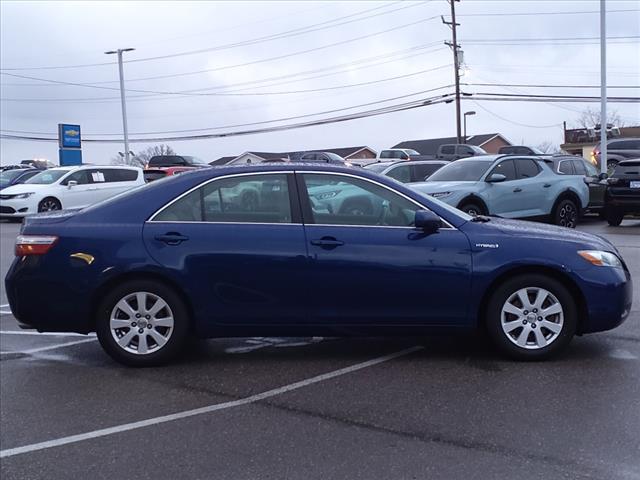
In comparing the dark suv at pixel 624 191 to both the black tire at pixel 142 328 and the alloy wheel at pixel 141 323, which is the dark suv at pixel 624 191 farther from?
the alloy wheel at pixel 141 323

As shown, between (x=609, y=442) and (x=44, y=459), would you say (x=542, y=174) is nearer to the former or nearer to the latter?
(x=609, y=442)

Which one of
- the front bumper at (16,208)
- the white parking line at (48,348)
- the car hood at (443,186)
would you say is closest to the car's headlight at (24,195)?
the front bumper at (16,208)

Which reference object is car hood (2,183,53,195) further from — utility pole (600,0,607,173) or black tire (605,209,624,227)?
utility pole (600,0,607,173)

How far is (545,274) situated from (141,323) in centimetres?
316

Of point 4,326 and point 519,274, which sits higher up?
point 519,274

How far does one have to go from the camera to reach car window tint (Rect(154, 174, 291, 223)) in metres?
5.53

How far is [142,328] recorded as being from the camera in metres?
5.47

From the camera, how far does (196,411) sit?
4645 mm

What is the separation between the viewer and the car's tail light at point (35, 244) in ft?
18.0

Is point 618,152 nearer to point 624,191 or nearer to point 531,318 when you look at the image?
point 624,191

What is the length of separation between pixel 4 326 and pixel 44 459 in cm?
394

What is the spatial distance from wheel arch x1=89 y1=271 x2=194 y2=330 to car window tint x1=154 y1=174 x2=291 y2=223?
453 millimetres

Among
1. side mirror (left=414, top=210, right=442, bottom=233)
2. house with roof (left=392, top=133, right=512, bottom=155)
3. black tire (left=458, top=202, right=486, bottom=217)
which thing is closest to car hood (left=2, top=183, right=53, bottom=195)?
black tire (left=458, top=202, right=486, bottom=217)

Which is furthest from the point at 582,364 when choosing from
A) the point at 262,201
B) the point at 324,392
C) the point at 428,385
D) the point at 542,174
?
the point at 542,174
